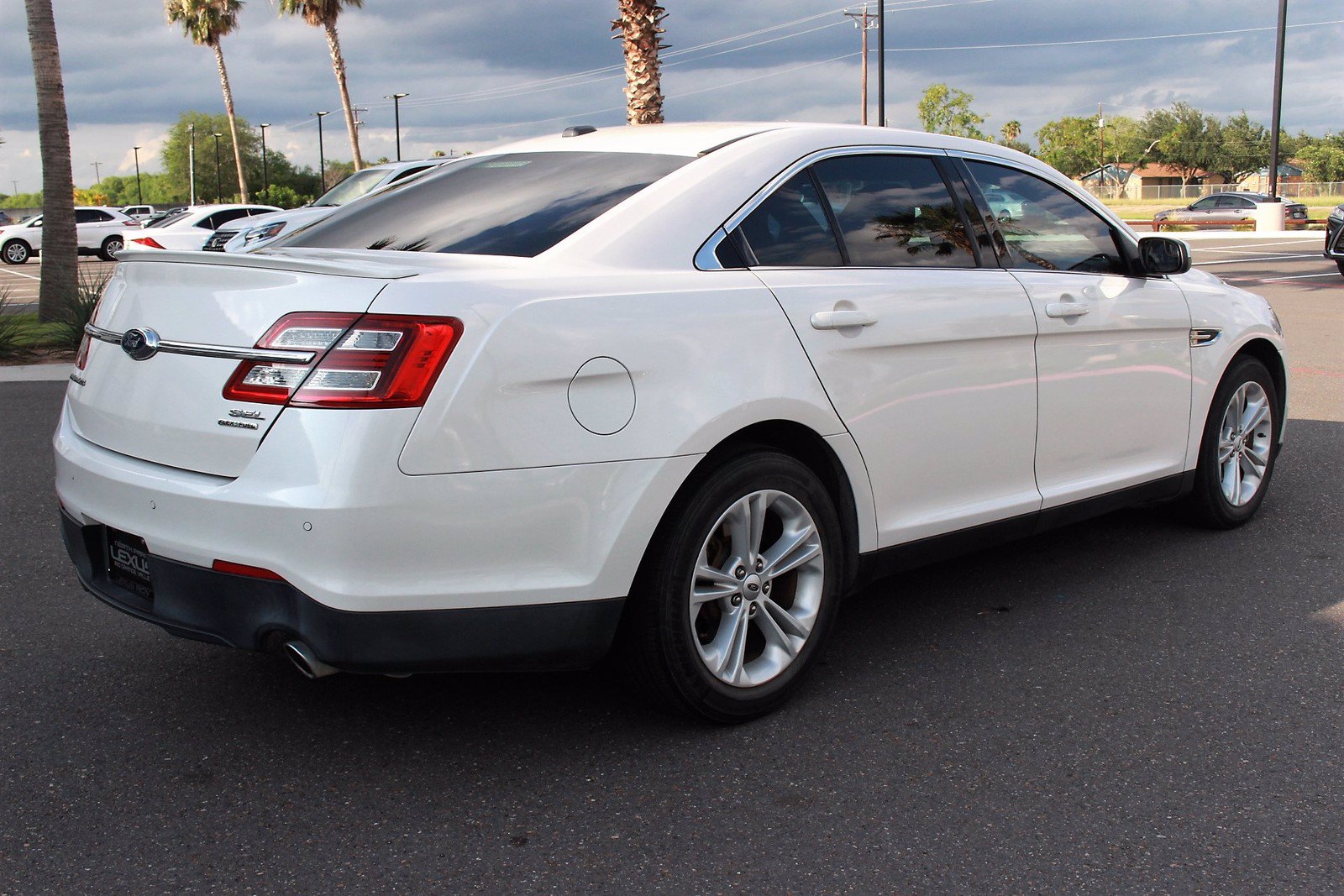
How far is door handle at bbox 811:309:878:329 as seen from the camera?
11.2 ft

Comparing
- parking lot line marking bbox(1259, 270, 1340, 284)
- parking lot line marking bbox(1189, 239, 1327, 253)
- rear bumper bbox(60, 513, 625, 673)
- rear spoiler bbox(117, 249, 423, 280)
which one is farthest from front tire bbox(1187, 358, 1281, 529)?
parking lot line marking bbox(1189, 239, 1327, 253)

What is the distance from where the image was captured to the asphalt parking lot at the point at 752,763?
2658 mm

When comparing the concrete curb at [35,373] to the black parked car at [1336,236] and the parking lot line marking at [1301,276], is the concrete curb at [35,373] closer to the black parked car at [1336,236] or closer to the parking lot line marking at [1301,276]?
the parking lot line marking at [1301,276]

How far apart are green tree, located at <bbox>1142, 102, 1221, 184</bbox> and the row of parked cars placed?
9626cm

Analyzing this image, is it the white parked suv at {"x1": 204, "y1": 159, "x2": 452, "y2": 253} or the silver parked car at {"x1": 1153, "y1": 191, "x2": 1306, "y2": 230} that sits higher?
the white parked suv at {"x1": 204, "y1": 159, "x2": 452, "y2": 253}

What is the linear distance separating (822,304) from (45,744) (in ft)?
7.93

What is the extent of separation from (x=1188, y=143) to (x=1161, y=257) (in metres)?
118

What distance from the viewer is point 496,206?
3475mm

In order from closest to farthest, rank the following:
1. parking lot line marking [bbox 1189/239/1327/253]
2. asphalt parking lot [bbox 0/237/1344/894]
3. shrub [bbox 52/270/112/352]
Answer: asphalt parking lot [bbox 0/237/1344/894]
shrub [bbox 52/270/112/352]
parking lot line marking [bbox 1189/239/1327/253]

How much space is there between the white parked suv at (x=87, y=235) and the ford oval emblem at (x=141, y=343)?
3650cm

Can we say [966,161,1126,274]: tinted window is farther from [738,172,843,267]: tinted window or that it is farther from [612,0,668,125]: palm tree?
[612,0,668,125]: palm tree

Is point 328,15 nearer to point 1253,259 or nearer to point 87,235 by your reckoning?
point 87,235

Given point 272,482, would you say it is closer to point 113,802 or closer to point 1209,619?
point 113,802

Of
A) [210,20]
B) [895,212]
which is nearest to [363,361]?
[895,212]
